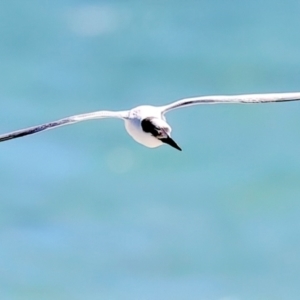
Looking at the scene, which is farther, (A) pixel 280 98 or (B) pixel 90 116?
(A) pixel 280 98

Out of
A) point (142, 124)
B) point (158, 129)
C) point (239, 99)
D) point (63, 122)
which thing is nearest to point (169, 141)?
point (158, 129)

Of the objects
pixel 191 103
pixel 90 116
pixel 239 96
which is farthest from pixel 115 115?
pixel 239 96

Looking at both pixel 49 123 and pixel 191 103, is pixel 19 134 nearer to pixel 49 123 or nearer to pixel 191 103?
pixel 49 123

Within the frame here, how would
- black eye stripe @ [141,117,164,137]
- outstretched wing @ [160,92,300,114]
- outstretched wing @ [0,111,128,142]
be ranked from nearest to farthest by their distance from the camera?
black eye stripe @ [141,117,164,137] → outstretched wing @ [0,111,128,142] → outstretched wing @ [160,92,300,114]

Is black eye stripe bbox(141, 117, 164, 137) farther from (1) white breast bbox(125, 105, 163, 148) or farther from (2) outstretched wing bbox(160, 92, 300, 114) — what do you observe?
(2) outstretched wing bbox(160, 92, 300, 114)

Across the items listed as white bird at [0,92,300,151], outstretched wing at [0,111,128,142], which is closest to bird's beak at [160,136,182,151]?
white bird at [0,92,300,151]

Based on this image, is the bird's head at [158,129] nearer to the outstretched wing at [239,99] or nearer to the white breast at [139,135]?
the white breast at [139,135]
